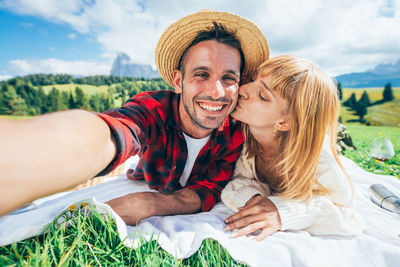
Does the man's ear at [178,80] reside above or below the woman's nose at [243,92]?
above

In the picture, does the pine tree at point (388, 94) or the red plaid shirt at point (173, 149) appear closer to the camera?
the red plaid shirt at point (173, 149)

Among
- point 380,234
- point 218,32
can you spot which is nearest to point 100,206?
point 218,32

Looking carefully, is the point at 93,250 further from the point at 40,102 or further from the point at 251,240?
the point at 40,102

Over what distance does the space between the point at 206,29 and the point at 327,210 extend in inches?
86.6

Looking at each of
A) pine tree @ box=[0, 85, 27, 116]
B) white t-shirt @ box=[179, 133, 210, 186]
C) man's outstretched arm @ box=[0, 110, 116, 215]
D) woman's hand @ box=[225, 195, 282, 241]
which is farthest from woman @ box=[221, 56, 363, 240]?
pine tree @ box=[0, 85, 27, 116]

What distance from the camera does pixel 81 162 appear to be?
1010 millimetres

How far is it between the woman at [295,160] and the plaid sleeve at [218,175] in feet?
0.46

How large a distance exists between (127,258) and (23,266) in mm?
539

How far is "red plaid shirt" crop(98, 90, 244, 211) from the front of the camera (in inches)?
84.1

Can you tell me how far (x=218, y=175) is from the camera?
8.55ft

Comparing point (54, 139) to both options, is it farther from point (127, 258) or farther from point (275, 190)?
point (275, 190)

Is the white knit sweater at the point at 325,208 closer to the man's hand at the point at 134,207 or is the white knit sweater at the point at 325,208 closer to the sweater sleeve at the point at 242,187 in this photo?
the sweater sleeve at the point at 242,187

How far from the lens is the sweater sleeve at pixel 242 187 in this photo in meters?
2.24

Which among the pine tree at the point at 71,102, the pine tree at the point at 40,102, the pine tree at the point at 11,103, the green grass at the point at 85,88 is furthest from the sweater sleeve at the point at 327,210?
the green grass at the point at 85,88
